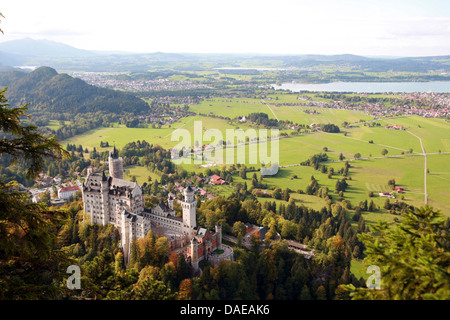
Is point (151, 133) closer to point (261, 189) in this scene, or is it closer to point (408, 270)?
point (261, 189)

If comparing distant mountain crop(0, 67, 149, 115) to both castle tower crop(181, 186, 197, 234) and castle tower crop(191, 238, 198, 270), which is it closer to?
castle tower crop(181, 186, 197, 234)

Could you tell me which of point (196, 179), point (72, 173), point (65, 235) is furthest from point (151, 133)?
point (65, 235)

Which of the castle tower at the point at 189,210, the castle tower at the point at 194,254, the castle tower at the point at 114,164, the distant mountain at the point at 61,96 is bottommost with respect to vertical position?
the castle tower at the point at 194,254

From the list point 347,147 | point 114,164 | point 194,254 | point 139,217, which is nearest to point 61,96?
point 347,147

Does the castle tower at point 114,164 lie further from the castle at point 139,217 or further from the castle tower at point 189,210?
the castle tower at point 189,210

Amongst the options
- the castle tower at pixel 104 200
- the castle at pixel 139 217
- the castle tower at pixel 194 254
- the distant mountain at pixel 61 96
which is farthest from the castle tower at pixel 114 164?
the distant mountain at pixel 61 96

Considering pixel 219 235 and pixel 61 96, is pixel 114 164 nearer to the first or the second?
pixel 219 235

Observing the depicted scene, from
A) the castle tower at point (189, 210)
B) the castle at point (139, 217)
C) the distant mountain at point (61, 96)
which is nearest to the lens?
the castle at point (139, 217)
